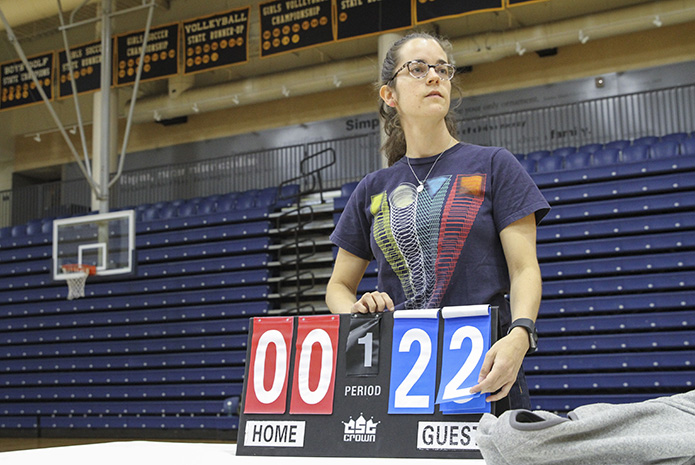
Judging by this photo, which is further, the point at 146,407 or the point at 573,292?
the point at 146,407

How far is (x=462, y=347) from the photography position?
1495 mm

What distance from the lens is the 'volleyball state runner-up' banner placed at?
144 cm

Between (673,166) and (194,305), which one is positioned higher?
(673,166)

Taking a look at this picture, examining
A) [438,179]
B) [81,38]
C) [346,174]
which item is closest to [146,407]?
[346,174]

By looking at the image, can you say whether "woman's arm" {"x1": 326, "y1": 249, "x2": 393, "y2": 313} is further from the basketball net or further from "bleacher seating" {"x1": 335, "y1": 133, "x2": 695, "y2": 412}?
the basketball net

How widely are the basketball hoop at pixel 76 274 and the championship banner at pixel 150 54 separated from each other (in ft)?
12.3

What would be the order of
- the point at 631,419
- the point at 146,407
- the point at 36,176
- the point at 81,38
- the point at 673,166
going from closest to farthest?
the point at 631,419 < the point at 673,166 < the point at 146,407 < the point at 81,38 < the point at 36,176

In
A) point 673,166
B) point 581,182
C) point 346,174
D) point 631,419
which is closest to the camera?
point 631,419

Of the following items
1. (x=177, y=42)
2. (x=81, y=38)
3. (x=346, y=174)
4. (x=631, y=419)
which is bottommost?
(x=631, y=419)

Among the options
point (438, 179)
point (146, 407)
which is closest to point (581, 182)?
point (146, 407)

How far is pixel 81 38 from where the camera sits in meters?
14.9

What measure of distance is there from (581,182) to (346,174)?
15.0ft

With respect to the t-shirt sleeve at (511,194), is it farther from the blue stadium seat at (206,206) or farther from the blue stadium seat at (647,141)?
the blue stadium seat at (206,206)

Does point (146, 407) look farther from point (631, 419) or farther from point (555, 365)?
point (631, 419)
